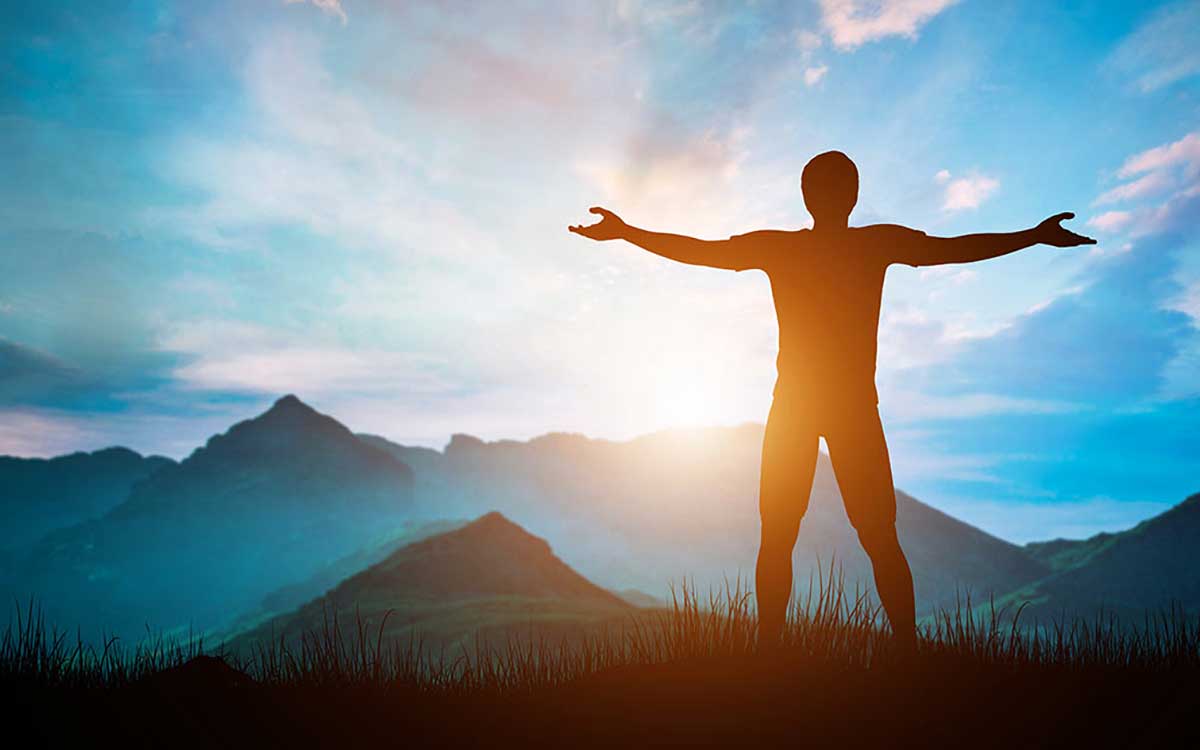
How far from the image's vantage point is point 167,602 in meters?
178

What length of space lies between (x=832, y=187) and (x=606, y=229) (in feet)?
5.14

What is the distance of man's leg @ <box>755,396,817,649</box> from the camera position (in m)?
4.45

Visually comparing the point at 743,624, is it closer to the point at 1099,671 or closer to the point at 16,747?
the point at 1099,671

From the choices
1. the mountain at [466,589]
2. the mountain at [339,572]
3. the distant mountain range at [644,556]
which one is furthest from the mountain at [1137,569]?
the mountain at [339,572]

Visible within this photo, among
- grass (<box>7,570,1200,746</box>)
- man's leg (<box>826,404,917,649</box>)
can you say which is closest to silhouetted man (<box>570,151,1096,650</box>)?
man's leg (<box>826,404,917,649</box>)

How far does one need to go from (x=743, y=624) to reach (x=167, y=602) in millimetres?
214938

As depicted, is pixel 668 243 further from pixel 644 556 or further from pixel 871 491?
pixel 644 556

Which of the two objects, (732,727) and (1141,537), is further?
(1141,537)

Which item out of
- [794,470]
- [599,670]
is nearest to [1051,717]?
[794,470]

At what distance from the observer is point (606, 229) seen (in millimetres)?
4750

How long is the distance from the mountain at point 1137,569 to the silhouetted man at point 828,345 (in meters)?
63.3

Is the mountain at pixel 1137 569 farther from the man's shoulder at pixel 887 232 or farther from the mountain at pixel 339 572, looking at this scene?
the mountain at pixel 339 572

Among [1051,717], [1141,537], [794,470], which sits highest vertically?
[794,470]

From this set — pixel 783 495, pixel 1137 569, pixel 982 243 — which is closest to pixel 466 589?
pixel 783 495
